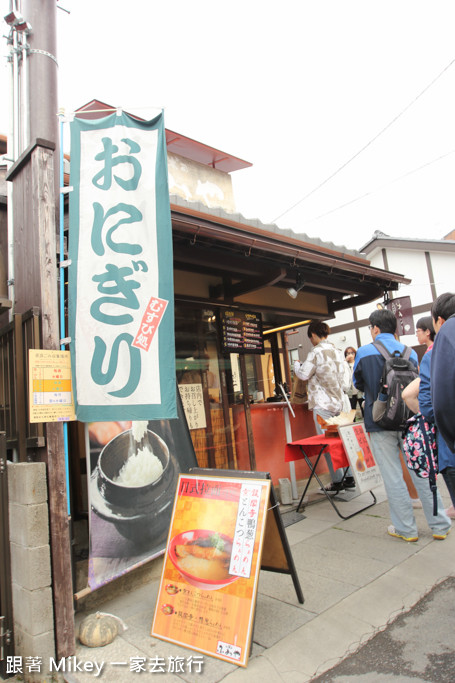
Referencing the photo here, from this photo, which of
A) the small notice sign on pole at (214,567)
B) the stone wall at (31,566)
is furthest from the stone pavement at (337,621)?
the stone wall at (31,566)

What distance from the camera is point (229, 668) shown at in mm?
2656

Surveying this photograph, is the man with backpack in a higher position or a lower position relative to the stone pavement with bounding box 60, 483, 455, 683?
higher

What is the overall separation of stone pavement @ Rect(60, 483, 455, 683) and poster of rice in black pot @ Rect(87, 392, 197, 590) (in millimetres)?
424

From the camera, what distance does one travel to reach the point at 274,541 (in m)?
3.27

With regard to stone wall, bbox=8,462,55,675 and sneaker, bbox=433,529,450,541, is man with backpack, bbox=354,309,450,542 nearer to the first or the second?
sneaker, bbox=433,529,450,541

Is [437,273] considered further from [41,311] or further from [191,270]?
[41,311]

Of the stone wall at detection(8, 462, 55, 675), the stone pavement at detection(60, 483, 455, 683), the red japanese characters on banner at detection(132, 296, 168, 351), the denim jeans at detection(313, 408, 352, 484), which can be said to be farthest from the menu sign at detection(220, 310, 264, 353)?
the stone wall at detection(8, 462, 55, 675)

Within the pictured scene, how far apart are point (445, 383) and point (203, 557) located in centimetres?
197

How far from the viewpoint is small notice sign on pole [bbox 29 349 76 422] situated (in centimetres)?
278

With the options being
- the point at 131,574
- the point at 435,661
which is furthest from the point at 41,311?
the point at 435,661

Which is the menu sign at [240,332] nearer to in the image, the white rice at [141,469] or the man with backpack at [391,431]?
the man with backpack at [391,431]

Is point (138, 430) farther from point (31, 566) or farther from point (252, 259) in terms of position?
point (252, 259)

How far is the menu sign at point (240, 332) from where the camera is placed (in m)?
6.07

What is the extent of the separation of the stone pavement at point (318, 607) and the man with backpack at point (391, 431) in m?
0.18
